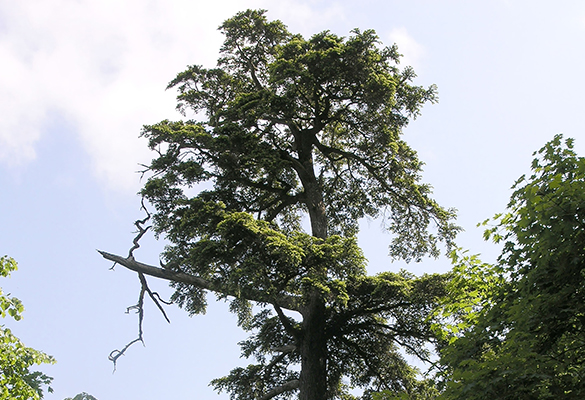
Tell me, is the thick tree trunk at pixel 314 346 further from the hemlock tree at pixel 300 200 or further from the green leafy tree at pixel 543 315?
the green leafy tree at pixel 543 315

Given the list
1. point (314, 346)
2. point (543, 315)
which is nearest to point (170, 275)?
point (314, 346)

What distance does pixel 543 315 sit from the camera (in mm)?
6152

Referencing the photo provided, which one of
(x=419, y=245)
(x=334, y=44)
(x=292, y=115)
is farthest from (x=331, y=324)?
(x=334, y=44)

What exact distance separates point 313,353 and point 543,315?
26.5 ft

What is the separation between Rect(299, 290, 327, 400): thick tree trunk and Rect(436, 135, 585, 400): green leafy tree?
669 centimetres

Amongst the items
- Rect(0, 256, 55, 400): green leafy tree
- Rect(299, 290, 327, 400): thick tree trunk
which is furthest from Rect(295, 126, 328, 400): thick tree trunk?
Rect(0, 256, 55, 400): green leafy tree

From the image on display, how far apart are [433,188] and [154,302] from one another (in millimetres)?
8363

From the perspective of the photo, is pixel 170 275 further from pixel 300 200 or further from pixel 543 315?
pixel 543 315

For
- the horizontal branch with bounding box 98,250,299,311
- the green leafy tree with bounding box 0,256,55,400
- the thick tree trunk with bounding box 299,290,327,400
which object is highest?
the horizontal branch with bounding box 98,250,299,311

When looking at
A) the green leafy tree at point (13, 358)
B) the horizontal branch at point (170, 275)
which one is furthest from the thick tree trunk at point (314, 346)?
the green leafy tree at point (13, 358)

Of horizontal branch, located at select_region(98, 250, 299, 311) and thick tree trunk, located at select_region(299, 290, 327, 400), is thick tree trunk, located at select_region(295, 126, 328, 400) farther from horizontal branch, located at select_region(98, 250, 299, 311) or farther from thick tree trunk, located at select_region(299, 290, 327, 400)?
horizontal branch, located at select_region(98, 250, 299, 311)

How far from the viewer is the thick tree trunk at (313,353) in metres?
13.1

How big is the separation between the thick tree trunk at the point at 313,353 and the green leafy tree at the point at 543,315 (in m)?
6.69

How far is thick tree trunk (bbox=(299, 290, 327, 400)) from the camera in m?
13.1
